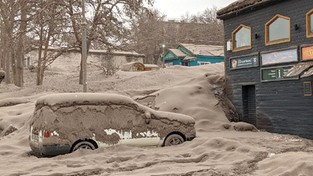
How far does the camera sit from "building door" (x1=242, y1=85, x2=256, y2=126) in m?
18.1

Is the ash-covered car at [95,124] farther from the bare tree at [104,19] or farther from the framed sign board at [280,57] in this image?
the bare tree at [104,19]

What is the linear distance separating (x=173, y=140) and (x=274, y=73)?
6804mm

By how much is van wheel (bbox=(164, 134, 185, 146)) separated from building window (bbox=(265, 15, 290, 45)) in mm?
6858

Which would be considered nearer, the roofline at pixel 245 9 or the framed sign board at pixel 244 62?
the roofline at pixel 245 9

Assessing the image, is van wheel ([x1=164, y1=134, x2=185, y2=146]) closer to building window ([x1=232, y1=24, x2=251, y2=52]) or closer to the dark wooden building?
the dark wooden building

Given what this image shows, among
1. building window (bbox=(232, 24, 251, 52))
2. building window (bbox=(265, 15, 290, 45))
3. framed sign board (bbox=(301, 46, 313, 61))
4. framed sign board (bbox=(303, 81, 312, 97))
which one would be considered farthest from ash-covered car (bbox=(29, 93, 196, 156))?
building window (bbox=(232, 24, 251, 52))

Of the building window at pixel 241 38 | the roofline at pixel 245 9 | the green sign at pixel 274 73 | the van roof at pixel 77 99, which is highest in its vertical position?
the roofline at pixel 245 9

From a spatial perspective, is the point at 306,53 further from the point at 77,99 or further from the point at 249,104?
the point at 77,99

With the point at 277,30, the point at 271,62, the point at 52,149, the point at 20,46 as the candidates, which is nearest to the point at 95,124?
the point at 52,149

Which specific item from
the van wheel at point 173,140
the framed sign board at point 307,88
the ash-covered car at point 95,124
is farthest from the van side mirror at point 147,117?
the framed sign board at point 307,88

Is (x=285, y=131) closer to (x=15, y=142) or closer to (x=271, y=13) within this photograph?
(x=271, y=13)

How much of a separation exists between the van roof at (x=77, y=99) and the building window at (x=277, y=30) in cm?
797

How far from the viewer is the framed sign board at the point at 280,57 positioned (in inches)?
605

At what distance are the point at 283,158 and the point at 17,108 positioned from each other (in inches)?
567
